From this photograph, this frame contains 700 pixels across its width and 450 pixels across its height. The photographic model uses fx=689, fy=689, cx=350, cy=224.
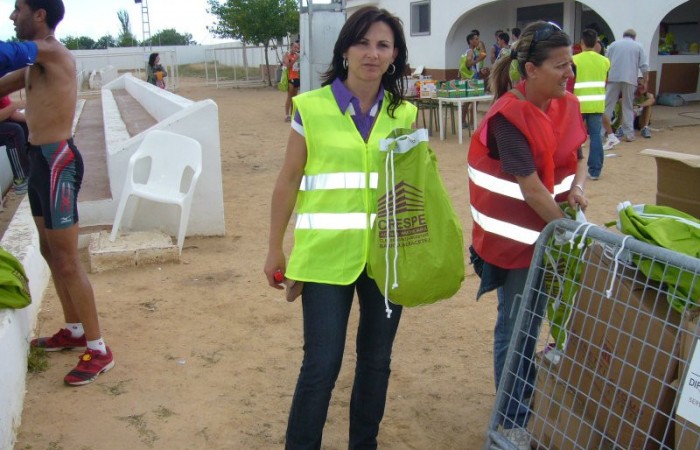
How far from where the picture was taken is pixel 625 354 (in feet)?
7.38

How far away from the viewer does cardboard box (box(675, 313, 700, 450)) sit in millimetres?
1999

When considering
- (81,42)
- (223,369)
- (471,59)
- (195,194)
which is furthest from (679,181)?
(81,42)

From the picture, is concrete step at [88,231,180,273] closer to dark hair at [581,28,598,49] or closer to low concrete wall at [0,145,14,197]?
low concrete wall at [0,145,14,197]

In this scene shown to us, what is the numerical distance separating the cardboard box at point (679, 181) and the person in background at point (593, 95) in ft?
21.5

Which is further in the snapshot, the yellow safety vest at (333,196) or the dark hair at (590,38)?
the dark hair at (590,38)

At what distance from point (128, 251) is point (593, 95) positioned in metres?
6.29

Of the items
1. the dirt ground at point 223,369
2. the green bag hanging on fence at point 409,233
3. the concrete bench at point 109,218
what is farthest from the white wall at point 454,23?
the green bag hanging on fence at point 409,233

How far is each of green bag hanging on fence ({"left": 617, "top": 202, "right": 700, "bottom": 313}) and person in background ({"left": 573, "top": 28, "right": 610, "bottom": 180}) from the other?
7.04 metres

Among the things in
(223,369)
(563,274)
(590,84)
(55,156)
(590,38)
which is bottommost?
(223,369)

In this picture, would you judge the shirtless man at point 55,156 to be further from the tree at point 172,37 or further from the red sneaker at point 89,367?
the tree at point 172,37

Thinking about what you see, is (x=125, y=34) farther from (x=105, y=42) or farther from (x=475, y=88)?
(x=475, y=88)

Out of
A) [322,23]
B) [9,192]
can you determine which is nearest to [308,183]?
[322,23]

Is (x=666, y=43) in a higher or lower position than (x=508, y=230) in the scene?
higher

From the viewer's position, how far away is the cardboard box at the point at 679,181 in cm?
262
